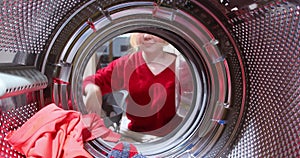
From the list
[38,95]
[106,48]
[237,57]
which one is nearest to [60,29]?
[38,95]

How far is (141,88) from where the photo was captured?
1360 mm

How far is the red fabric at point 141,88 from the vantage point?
129 cm

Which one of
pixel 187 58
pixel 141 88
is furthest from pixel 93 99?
pixel 187 58

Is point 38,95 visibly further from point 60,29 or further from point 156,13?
point 156,13

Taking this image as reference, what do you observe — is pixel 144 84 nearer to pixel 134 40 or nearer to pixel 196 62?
pixel 134 40

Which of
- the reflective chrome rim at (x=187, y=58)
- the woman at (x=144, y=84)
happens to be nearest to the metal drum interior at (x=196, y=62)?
the reflective chrome rim at (x=187, y=58)

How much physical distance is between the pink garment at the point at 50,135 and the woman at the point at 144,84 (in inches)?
14.1

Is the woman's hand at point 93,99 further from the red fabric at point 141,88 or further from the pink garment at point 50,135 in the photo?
the pink garment at point 50,135

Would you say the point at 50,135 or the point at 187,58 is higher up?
the point at 187,58

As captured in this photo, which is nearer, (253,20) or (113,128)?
(253,20)

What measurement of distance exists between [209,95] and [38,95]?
500mm

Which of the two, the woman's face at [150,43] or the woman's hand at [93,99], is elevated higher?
the woman's face at [150,43]

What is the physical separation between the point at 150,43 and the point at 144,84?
232 mm

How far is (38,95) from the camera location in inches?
33.0
